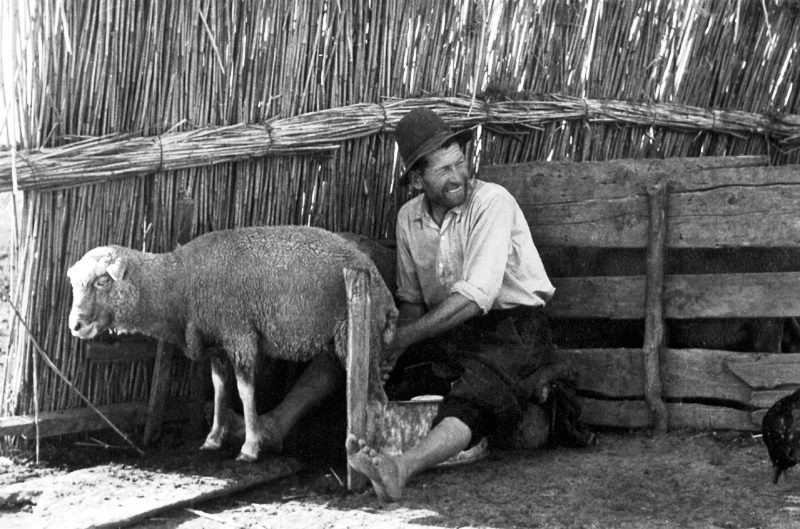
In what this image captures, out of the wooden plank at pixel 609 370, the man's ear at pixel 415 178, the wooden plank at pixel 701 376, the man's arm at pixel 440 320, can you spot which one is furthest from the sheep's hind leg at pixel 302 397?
the wooden plank at pixel 701 376

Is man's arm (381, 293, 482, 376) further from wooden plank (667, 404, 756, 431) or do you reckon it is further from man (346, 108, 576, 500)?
wooden plank (667, 404, 756, 431)

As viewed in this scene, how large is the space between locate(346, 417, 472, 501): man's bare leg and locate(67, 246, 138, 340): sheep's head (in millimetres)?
1193

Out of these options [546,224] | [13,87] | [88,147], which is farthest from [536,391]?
[13,87]

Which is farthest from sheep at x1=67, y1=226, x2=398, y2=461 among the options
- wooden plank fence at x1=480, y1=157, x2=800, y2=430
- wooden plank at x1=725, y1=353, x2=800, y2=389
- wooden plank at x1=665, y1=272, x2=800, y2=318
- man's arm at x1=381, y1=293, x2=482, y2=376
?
wooden plank at x1=725, y1=353, x2=800, y2=389

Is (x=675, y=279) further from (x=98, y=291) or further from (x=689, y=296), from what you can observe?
(x=98, y=291)

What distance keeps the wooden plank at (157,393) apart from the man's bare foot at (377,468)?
1.27 meters

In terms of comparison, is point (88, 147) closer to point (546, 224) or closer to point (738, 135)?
point (546, 224)

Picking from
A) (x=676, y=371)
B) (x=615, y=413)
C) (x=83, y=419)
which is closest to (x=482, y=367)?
(x=615, y=413)

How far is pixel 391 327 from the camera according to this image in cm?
511

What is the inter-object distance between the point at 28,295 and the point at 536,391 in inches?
97.6

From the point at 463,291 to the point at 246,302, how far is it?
1040 mm

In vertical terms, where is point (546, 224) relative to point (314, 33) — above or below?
below

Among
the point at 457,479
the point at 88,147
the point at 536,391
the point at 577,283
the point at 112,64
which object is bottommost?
the point at 457,479

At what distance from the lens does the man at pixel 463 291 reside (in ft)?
17.0
